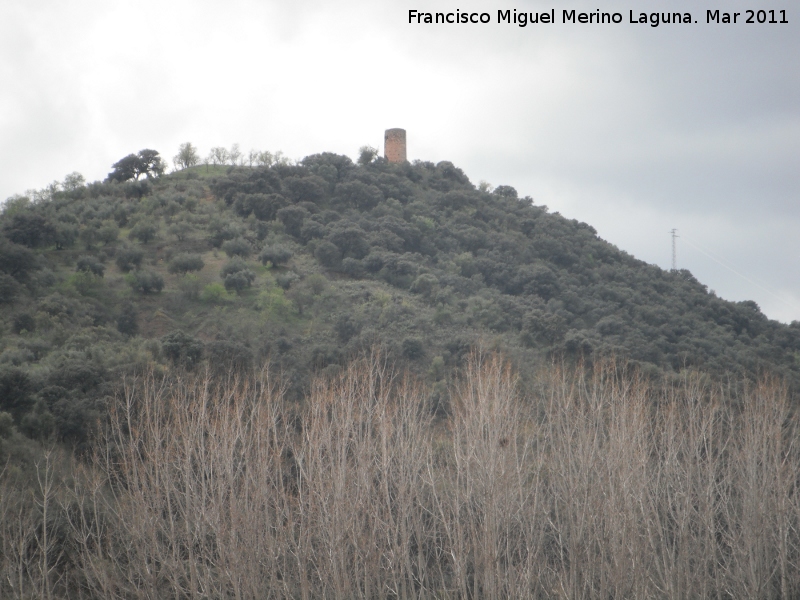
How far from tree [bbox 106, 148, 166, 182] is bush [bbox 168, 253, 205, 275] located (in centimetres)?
2050

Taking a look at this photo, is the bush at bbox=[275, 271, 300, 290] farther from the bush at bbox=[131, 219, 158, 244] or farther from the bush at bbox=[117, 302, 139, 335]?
the bush at bbox=[131, 219, 158, 244]

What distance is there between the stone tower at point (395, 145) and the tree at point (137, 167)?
1752 centimetres

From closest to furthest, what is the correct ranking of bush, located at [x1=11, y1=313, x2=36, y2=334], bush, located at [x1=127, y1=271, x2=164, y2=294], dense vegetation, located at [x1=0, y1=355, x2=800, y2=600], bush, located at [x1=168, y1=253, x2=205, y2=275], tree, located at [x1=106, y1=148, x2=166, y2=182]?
dense vegetation, located at [x1=0, y1=355, x2=800, y2=600]
bush, located at [x1=11, y1=313, x2=36, y2=334]
bush, located at [x1=127, y1=271, x2=164, y2=294]
bush, located at [x1=168, y1=253, x2=205, y2=275]
tree, located at [x1=106, y1=148, x2=166, y2=182]

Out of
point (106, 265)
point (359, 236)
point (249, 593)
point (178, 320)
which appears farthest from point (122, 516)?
point (359, 236)

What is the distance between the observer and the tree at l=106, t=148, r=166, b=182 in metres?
53.1

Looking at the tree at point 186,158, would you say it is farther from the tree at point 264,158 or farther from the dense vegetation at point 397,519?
the dense vegetation at point 397,519

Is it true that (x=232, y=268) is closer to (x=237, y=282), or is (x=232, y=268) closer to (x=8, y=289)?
(x=237, y=282)

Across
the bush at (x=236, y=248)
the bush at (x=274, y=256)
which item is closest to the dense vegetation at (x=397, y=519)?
the bush at (x=274, y=256)

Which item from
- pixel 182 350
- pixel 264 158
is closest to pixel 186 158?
pixel 264 158

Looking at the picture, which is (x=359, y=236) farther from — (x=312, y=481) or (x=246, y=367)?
(x=312, y=481)

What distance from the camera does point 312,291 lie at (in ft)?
110

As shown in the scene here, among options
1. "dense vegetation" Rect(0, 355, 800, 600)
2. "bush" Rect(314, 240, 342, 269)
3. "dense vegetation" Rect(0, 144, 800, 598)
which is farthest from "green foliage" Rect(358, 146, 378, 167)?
"dense vegetation" Rect(0, 355, 800, 600)

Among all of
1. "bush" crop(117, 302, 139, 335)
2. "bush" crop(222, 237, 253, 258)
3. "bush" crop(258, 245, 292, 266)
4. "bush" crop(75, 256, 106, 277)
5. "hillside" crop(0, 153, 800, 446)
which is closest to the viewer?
"hillside" crop(0, 153, 800, 446)

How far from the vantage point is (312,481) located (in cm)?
1309
